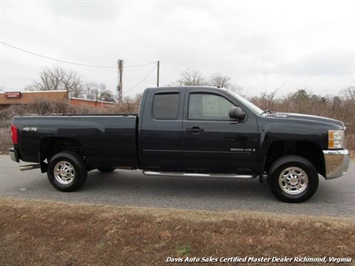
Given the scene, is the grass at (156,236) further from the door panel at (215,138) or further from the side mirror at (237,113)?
the side mirror at (237,113)

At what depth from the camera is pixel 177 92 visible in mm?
6066

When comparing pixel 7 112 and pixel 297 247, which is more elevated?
pixel 7 112

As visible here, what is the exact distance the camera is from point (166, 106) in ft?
19.9

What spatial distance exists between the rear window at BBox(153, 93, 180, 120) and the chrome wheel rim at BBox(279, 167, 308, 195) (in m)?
2.09

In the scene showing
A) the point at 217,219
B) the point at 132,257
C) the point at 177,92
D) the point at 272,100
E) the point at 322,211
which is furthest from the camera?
the point at 272,100

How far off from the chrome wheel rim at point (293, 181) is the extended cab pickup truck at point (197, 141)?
0.02 meters

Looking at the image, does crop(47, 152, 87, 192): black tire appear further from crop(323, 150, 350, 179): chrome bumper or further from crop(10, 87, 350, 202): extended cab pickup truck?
crop(323, 150, 350, 179): chrome bumper

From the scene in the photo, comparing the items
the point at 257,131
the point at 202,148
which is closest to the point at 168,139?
the point at 202,148

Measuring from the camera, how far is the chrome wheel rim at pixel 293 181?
5617 mm

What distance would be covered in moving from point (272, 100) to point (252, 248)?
50.8ft

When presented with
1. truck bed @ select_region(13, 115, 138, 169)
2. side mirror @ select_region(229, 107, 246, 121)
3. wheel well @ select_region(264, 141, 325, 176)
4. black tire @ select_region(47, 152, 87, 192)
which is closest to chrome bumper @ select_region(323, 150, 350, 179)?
wheel well @ select_region(264, 141, 325, 176)

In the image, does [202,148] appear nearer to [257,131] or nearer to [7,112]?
[257,131]

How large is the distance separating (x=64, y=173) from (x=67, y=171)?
0.07m

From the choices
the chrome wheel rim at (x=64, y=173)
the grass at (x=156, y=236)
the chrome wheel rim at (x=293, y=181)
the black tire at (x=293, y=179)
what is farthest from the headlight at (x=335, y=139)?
the chrome wheel rim at (x=64, y=173)
